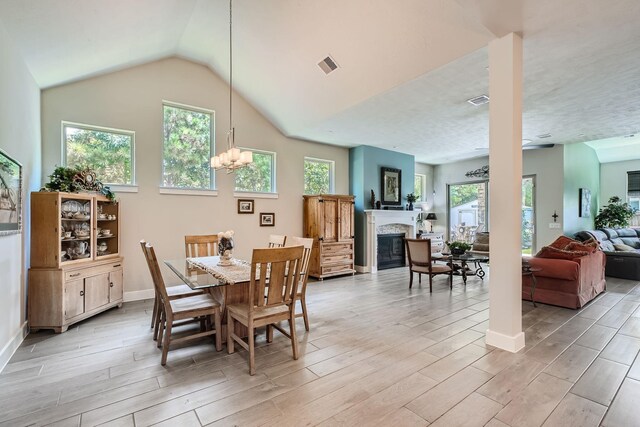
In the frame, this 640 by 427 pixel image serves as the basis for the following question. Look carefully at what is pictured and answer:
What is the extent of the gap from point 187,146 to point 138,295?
2.57 m

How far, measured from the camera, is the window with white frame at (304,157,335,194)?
22.2ft

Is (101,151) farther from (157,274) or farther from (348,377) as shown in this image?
(348,377)

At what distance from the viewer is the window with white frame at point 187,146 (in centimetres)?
505

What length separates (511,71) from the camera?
2.77 metres

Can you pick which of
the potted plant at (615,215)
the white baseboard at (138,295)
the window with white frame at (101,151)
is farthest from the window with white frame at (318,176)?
the potted plant at (615,215)

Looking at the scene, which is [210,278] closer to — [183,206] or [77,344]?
[77,344]

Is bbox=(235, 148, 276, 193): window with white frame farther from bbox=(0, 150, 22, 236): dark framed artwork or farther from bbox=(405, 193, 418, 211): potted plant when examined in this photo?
Answer: bbox=(405, 193, 418, 211): potted plant

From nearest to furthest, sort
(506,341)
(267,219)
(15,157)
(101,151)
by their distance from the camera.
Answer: (506,341)
(15,157)
(101,151)
(267,219)

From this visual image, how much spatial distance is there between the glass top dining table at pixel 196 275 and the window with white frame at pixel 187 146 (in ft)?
6.30

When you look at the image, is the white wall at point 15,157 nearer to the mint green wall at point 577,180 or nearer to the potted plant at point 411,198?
the potted plant at point 411,198

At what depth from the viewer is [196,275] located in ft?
10.2

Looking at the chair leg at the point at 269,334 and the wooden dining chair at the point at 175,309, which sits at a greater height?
the wooden dining chair at the point at 175,309

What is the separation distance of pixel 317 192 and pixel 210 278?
14.0ft

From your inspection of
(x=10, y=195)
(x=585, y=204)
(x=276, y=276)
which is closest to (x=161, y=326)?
(x=276, y=276)
